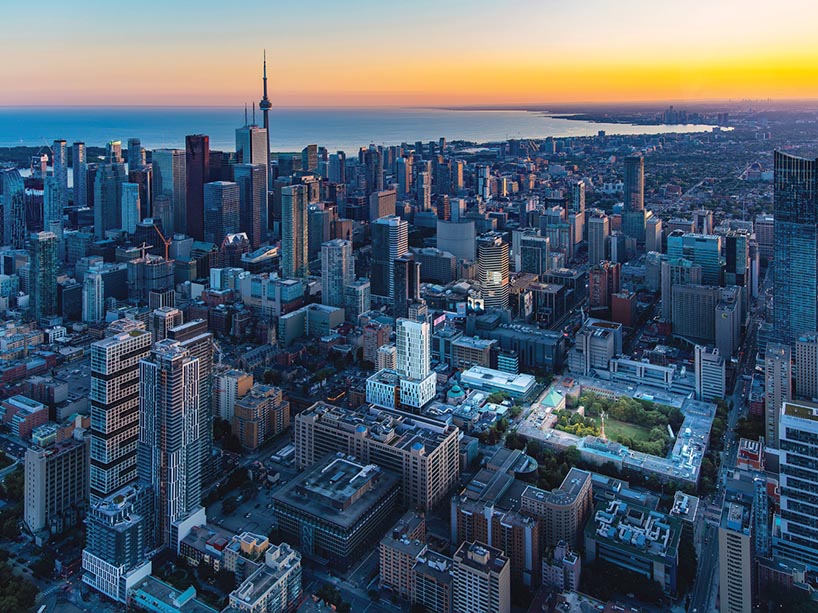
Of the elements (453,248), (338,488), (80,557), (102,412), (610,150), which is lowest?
(80,557)

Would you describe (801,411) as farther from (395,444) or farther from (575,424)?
(395,444)

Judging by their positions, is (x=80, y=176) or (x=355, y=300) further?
(x=80, y=176)

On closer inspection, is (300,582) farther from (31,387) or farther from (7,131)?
(7,131)

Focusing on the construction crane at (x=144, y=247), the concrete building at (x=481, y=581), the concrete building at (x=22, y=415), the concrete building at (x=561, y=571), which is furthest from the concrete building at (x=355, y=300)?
the concrete building at (x=481, y=581)

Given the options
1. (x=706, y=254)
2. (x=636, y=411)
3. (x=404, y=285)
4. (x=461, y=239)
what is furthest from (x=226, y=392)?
(x=706, y=254)

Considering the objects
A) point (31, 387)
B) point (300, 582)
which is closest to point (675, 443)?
point (300, 582)

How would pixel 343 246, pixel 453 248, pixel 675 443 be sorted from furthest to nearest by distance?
pixel 453 248, pixel 343 246, pixel 675 443

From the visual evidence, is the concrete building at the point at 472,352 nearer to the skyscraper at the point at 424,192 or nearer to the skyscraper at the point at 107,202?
the skyscraper at the point at 107,202
